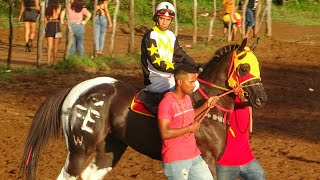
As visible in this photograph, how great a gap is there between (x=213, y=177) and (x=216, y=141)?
40cm

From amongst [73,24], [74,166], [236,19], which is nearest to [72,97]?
[74,166]

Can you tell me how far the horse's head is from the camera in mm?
7152

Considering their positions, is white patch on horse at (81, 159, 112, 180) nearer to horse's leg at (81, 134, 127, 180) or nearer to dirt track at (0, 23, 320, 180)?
horse's leg at (81, 134, 127, 180)

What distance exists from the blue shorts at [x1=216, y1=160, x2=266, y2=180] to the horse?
0.18 metres

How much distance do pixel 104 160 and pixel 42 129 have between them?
2.44ft

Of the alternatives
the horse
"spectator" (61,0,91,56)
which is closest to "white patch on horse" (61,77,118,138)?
the horse

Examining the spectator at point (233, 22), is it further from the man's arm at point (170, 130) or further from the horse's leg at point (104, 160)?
the man's arm at point (170, 130)

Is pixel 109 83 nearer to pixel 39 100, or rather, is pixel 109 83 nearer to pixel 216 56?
pixel 216 56

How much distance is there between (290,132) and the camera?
1190 centimetres

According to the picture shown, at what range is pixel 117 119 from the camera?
764cm

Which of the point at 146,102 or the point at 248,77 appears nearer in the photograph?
the point at 248,77

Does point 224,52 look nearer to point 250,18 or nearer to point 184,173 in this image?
point 184,173

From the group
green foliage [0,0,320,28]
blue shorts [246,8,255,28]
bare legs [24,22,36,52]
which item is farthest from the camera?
green foliage [0,0,320,28]

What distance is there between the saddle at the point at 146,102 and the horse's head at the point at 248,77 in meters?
0.80
